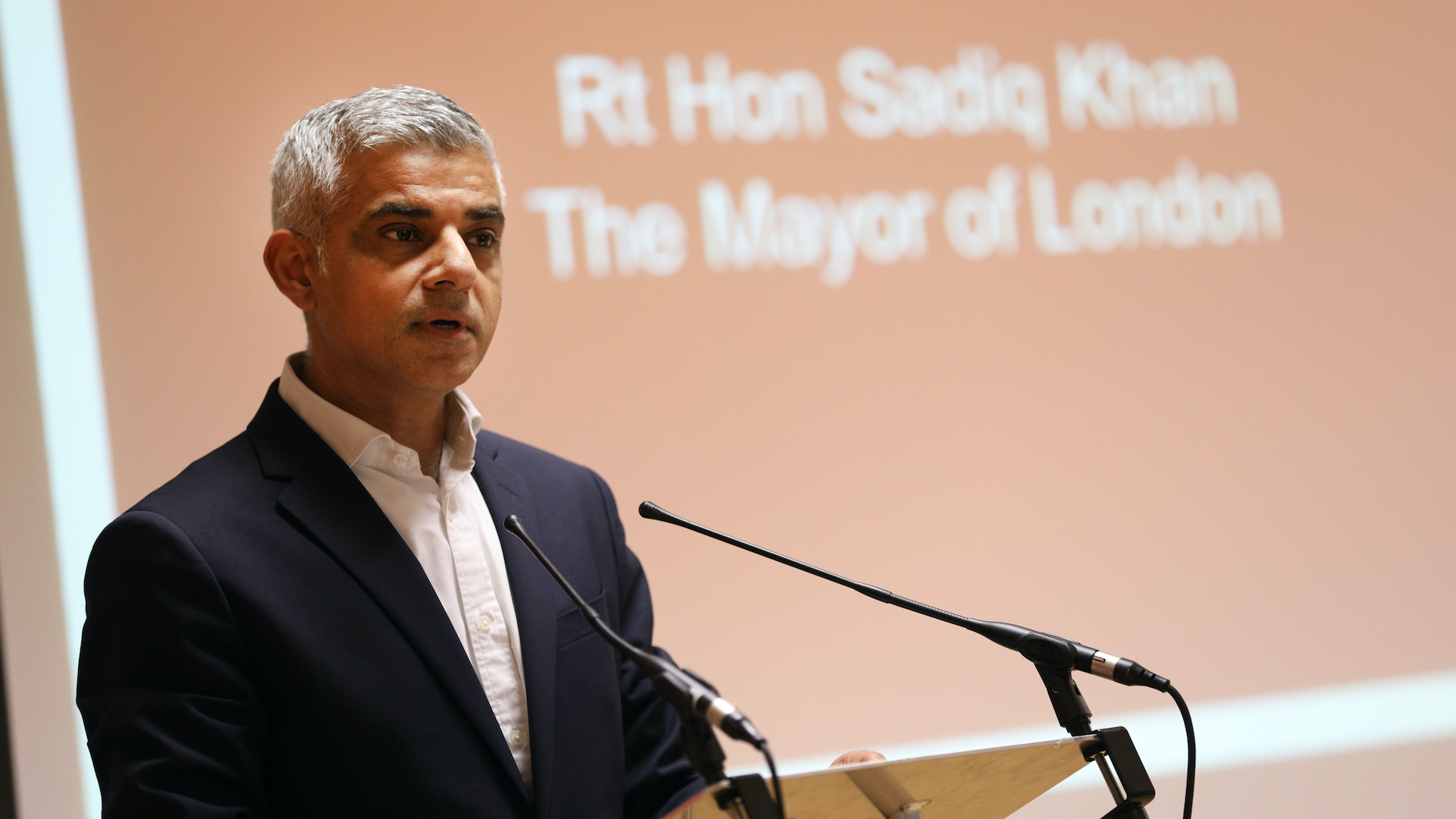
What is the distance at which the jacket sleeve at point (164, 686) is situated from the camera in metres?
1.27

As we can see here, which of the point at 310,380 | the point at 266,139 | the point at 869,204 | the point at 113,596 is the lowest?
the point at 113,596

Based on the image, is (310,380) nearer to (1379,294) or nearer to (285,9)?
(285,9)

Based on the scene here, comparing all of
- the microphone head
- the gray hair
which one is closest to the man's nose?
the gray hair

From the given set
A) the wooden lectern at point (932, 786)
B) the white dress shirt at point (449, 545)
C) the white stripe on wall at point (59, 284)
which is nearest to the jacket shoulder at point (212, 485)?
the white dress shirt at point (449, 545)

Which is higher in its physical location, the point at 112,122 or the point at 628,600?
the point at 112,122

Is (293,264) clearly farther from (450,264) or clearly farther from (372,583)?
(372,583)

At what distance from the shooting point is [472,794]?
1424mm

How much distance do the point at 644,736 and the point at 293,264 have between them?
2.87ft

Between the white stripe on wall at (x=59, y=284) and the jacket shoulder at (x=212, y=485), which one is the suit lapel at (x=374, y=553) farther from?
the white stripe on wall at (x=59, y=284)

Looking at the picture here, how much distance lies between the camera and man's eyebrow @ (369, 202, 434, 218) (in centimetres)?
152

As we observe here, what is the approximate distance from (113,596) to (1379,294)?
3.30 m

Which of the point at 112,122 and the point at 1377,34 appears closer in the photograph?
the point at 112,122

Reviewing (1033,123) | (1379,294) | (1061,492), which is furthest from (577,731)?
(1379,294)

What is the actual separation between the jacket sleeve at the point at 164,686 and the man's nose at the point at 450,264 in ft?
1.49
